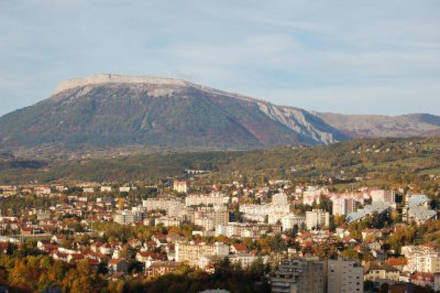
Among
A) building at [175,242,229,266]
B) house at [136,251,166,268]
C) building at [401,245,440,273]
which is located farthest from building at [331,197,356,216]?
building at [401,245,440,273]

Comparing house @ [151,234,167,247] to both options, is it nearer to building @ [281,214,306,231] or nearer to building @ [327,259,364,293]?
building @ [281,214,306,231]

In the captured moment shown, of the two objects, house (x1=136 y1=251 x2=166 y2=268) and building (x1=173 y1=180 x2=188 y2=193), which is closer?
house (x1=136 y1=251 x2=166 y2=268)

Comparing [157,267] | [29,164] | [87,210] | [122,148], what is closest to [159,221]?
[87,210]

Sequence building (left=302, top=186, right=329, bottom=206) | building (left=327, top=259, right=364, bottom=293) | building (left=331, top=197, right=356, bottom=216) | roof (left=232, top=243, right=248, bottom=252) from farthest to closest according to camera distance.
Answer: building (left=302, top=186, right=329, bottom=206) < building (left=331, top=197, right=356, bottom=216) < roof (left=232, top=243, right=248, bottom=252) < building (left=327, top=259, right=364, bottom=293)

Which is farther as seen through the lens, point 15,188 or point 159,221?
point 15,188

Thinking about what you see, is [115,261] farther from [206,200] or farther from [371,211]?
[206,200]

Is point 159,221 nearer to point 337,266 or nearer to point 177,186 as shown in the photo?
point 177,186

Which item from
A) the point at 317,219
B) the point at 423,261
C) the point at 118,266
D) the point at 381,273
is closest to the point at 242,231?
the point at 317,219
